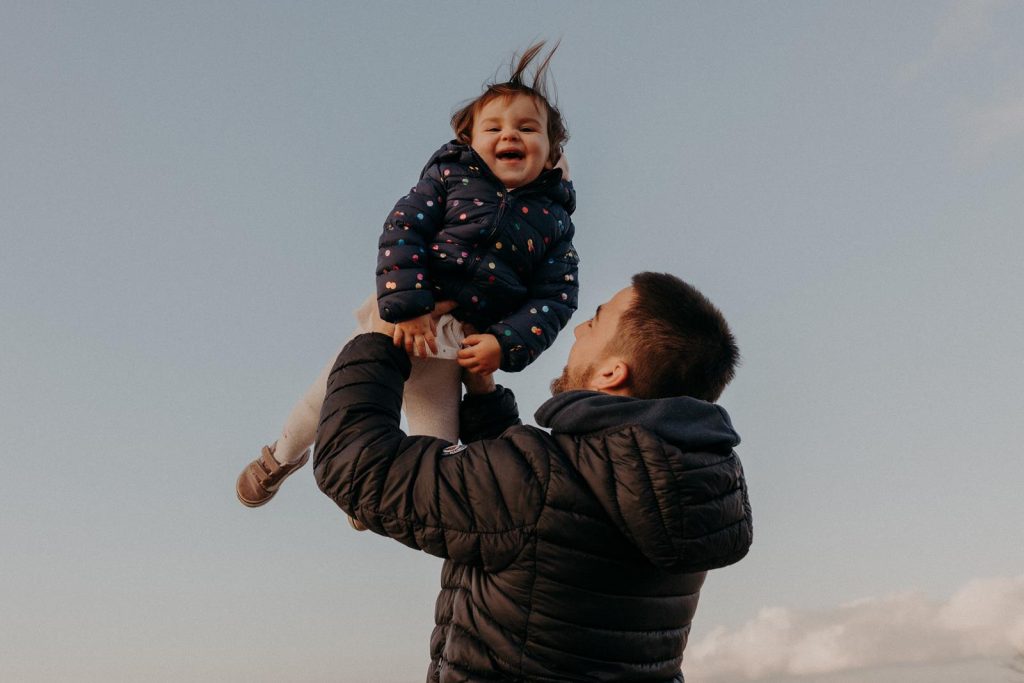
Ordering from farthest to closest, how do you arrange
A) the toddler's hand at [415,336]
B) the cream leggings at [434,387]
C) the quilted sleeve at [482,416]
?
the quilted sleeve at [482,416] → the cream leggings at [434,387] → the toddler's hand at [415,336]

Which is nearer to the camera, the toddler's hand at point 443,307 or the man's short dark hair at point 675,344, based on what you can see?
the man's short dark hair at point 675,344

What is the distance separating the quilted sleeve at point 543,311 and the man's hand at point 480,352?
0.11ft

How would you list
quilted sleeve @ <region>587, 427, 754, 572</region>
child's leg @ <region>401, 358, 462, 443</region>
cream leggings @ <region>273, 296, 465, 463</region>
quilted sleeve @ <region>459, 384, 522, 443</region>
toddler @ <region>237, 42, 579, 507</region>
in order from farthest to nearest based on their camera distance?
quilted sleeve @ <region>459, 384, 522, 443</region> < child's leg @ <region>401, 358, 462, 443</region> < cream leggings @ <region>273, 296, 465, 463</region> < toddler @ <region>237, 42, 579, 507</region> < quilted sleeve @ <region>587, 427, 754, 572</region>

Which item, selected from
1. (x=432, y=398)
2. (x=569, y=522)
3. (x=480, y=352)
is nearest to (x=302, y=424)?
(x=432, y=398)

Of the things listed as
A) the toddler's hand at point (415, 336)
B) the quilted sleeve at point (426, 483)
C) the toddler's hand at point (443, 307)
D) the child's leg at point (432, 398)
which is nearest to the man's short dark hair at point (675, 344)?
the quilted sleeve at point (426, 483)

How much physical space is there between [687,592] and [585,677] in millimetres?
492

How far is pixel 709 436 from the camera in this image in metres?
2.95

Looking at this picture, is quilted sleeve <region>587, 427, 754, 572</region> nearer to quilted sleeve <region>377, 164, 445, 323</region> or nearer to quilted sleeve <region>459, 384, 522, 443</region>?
quilted sleeve <region>377, 164, 445, 323</region>

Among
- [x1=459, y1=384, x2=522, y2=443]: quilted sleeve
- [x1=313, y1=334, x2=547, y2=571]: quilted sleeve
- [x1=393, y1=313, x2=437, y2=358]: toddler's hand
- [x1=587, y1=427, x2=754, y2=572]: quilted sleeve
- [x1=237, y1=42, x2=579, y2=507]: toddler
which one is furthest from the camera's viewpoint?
[x1=459, y1=384, x2=522, y2=443]: quilted sleeve

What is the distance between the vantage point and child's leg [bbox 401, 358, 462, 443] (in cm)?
427

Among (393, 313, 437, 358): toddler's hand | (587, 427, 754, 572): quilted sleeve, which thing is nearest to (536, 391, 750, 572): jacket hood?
(587, 427, 754, 572): quilted sleeve

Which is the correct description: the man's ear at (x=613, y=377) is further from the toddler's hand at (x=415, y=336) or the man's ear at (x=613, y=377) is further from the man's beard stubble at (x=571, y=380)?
the toddler's hand at (x=415, y=336)

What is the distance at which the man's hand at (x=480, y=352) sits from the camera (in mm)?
4078

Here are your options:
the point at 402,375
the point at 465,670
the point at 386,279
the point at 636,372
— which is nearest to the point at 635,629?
the point at 465,670
